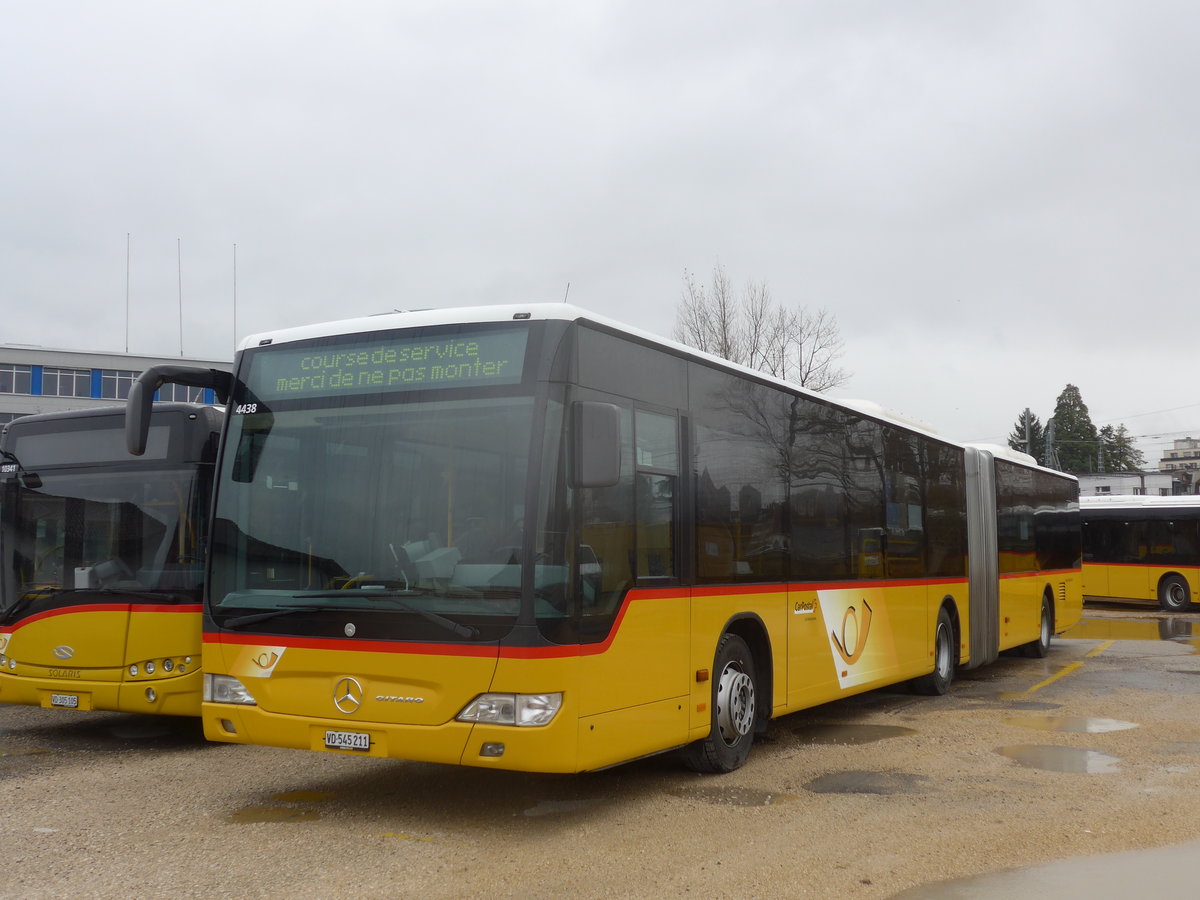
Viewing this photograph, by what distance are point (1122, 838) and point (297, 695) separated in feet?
16.2

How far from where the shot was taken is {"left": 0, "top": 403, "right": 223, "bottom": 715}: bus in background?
964 centimetres

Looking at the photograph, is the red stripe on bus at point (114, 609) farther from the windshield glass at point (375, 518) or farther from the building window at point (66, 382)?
the building window at point (66, 382)

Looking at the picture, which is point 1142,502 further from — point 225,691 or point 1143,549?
point 225,691

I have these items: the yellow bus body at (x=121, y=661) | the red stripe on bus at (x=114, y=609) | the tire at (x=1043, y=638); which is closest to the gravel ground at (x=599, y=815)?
the yellow bus body at (x=121, y=661)

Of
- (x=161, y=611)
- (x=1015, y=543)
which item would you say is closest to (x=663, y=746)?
(x=161, y=611)

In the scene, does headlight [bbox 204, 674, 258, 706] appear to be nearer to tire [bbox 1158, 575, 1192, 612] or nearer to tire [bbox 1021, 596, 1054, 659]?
tire [bbox 1021, 596, 1054, 659]

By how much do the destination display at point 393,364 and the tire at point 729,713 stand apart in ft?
9.21

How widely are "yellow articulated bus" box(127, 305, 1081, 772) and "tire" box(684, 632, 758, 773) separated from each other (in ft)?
0.08

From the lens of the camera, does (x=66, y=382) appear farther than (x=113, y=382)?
No

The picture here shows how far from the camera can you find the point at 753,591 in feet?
28.9

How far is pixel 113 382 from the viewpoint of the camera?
71562mm

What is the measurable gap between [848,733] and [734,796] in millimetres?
3210

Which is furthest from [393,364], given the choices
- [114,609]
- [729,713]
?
[114,609]

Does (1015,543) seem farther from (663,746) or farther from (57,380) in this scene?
(57,380)
